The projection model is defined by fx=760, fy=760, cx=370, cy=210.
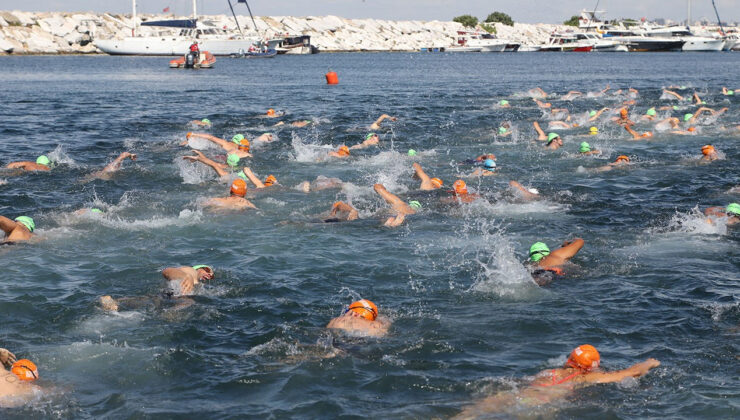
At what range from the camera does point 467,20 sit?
17375 cm

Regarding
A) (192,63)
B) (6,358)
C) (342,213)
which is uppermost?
(192,63)

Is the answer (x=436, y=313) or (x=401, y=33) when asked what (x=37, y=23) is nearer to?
(x=401, y=33)

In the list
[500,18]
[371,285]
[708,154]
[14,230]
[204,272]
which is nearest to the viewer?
[204,272]

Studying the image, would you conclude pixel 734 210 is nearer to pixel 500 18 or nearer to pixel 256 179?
pixel 256 179

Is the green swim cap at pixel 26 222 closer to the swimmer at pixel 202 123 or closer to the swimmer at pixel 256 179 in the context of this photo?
the swimmer at pixel 256 179

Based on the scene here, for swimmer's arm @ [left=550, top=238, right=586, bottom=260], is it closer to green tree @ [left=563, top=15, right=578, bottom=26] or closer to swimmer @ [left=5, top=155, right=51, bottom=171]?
swimmer @ [left=5, top=155, right=51, bottom=171]

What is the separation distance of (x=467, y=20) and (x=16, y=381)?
17387cm

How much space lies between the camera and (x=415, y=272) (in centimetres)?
1205

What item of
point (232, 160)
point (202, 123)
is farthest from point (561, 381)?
point (202, 123)

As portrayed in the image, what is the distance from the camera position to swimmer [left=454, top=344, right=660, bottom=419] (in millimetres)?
7691

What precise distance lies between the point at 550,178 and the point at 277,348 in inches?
465

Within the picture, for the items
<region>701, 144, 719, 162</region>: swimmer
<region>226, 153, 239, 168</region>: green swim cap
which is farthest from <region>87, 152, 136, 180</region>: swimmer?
<region>701, 144, 719, 162</region>: swimmer

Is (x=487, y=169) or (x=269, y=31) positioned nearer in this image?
(x=487, y=169)

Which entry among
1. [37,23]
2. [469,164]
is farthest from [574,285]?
[37,23]
